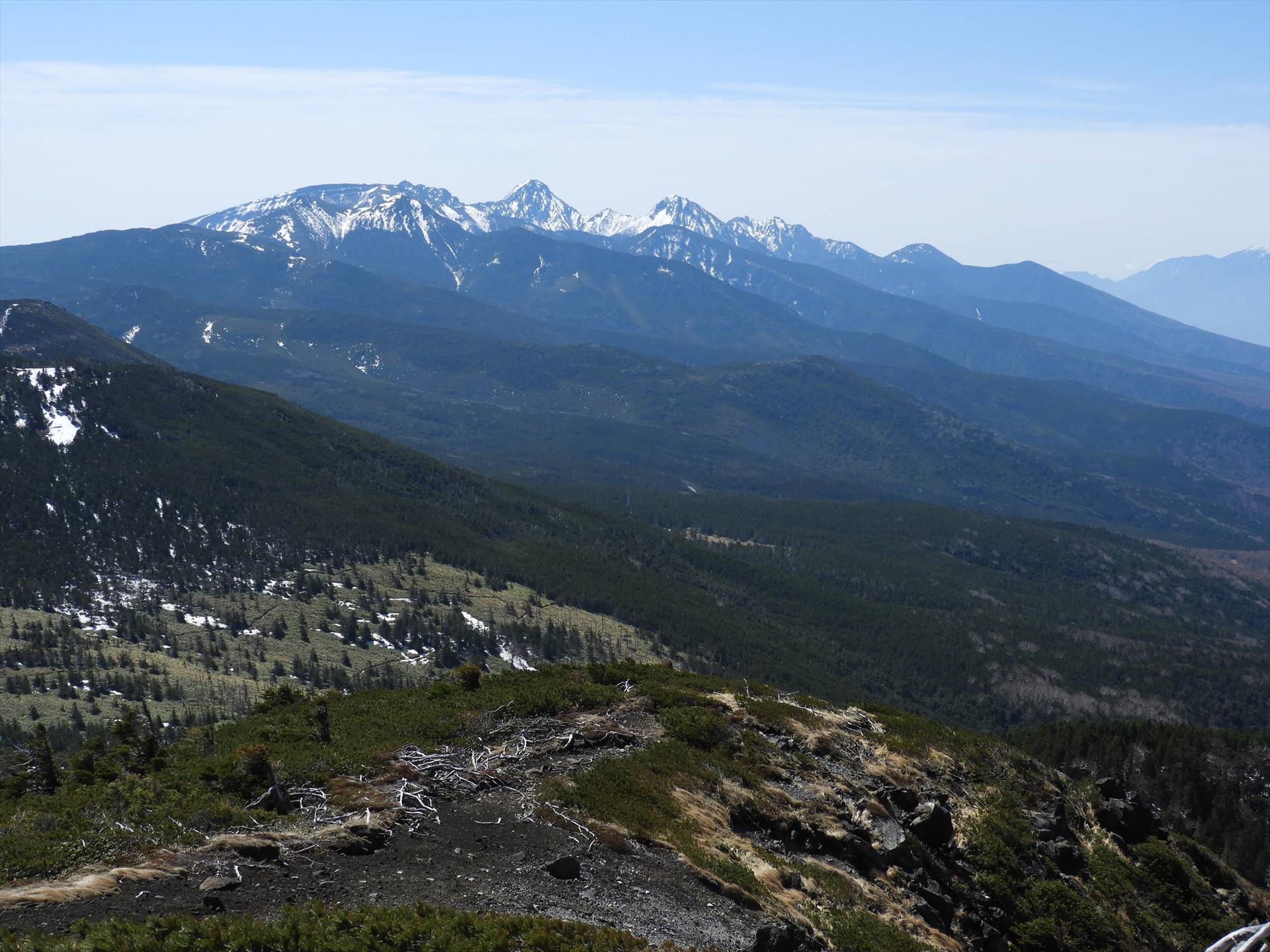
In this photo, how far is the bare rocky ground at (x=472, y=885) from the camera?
23.1 metres

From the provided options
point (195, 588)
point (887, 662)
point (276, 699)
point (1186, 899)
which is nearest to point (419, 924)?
point (276, 699)

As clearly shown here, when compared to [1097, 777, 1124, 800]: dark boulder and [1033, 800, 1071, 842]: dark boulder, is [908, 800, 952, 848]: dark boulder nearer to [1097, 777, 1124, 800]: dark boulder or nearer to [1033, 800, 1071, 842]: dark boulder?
[1033, 800, 1071, 842]: dark boulder

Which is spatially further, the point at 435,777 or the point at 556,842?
the point at 435,777

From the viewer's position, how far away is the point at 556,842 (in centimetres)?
2902

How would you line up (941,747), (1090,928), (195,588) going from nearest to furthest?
(1090,928)
(941,747)
(195,588)

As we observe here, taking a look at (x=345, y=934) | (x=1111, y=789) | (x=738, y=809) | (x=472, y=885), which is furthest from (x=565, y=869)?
(x=1111, y=789)

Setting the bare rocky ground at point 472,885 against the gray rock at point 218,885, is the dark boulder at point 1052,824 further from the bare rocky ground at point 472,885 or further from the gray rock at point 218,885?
the gray rock at point 218,885

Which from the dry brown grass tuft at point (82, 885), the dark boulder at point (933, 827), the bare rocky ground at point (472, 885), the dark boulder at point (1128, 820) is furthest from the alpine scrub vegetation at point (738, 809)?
the dry brown grass tuft at point (82, 885)

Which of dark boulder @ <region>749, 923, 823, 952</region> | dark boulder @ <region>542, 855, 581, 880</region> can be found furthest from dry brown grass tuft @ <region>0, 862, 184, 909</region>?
dark boulder @ <region>749, 923, 823, 952</region>

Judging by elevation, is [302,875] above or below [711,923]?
above

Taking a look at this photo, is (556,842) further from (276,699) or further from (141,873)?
(276,699)

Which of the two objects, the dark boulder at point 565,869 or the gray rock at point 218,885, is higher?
the gray rock at point 218,885

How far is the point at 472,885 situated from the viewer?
85.1ft

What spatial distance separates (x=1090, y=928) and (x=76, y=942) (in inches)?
1528
